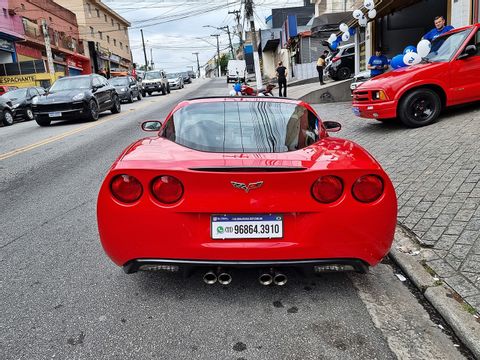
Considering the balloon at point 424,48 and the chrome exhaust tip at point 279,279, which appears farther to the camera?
the balloon at point 424,48

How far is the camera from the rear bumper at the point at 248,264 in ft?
8.93

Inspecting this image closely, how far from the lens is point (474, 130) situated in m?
6.94

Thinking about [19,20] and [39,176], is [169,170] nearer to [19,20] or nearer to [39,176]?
[39,176]

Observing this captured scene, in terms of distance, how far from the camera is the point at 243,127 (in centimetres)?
337

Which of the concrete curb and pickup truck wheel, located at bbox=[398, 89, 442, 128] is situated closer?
the concrete curb

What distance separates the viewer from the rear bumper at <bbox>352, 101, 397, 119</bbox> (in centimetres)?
833

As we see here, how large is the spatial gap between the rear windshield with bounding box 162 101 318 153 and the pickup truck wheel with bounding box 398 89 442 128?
17.5ft

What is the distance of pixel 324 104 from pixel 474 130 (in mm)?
10665

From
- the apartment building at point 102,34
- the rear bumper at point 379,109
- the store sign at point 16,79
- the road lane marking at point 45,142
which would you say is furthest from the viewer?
the apartment building at point 102,34

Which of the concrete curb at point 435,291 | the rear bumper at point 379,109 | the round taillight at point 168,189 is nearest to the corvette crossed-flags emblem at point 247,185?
the round taillight at point 168,189

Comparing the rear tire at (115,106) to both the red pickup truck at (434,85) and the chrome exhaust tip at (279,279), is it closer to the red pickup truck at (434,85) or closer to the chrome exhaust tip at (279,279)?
the red pickup truck at (434,85)

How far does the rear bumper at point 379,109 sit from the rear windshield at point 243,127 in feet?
17.1

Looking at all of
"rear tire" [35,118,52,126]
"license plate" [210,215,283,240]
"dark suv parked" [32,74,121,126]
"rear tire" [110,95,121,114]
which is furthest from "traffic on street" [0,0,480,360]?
"rear tire" [110,95,121,114]

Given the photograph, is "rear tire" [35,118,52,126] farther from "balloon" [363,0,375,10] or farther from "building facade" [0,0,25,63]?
"building facade" [0,0,25,63]
